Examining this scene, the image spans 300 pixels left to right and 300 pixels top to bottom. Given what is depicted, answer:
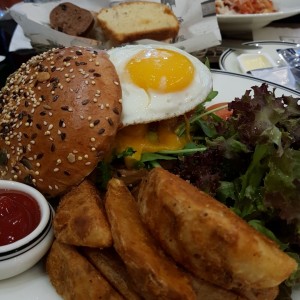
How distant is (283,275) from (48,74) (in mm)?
1563

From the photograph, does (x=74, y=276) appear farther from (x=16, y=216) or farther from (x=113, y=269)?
(x=16, y=216)

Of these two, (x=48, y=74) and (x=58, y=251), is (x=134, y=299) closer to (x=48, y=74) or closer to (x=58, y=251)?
(x=58, y=251)

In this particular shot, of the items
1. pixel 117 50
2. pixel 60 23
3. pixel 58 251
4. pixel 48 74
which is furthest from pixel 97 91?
pixel 60 23

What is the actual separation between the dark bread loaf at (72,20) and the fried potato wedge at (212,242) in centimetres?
278

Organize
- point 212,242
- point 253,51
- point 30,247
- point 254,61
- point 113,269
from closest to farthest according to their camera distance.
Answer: point 212,242, point 113,269, point 30,247, point 254,61, point 253,51

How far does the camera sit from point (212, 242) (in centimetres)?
147

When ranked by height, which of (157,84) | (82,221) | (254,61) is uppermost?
(157,84)

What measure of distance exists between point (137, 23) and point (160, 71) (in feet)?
6.16

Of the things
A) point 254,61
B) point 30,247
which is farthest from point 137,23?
point 30,247

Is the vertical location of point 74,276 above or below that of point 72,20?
→ below

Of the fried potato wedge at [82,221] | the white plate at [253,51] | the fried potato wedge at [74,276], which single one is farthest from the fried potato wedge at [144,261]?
the white plate at [253,51]

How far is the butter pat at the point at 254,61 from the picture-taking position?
3.91 metres

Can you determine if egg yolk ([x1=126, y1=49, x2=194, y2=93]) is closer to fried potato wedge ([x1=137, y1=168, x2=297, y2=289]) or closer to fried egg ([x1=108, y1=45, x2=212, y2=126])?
fried egg ([x1=108, y1=45, x2=212, y2=126])

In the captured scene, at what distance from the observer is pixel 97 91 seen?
216 centimetres
